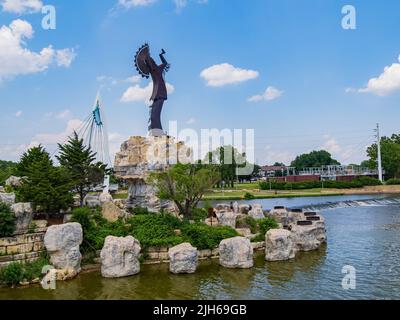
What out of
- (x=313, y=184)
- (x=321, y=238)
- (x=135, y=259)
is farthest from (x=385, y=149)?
(x=135, y=259)

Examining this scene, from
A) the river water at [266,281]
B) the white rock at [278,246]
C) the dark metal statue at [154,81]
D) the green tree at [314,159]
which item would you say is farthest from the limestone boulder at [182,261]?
the green tree at [314,159]

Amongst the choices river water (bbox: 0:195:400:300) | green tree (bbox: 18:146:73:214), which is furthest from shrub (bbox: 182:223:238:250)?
green tree (bbox: 18:146:73:214)

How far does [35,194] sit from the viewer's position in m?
17.7

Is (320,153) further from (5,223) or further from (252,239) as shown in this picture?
(5,223)

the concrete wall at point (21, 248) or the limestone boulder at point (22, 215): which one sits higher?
the limestone boulder at point (22, 215)

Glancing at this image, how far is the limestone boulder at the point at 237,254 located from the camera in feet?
52.2

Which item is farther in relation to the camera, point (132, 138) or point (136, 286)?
point (132, 138)

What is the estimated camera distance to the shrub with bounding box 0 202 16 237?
49.5ft

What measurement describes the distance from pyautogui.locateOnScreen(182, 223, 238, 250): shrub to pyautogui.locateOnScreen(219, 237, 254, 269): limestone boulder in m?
2.03

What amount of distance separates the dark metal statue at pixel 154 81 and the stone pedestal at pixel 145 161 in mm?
1582

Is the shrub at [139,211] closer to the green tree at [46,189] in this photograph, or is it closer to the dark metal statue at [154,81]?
the green tree at [46,189]

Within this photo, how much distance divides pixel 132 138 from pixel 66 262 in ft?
40.4

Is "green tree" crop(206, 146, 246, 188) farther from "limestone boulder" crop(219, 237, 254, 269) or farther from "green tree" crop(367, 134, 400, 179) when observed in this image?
"limestone boulder" crop(219, 237, 254, 269)

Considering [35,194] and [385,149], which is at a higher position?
[385,149]
